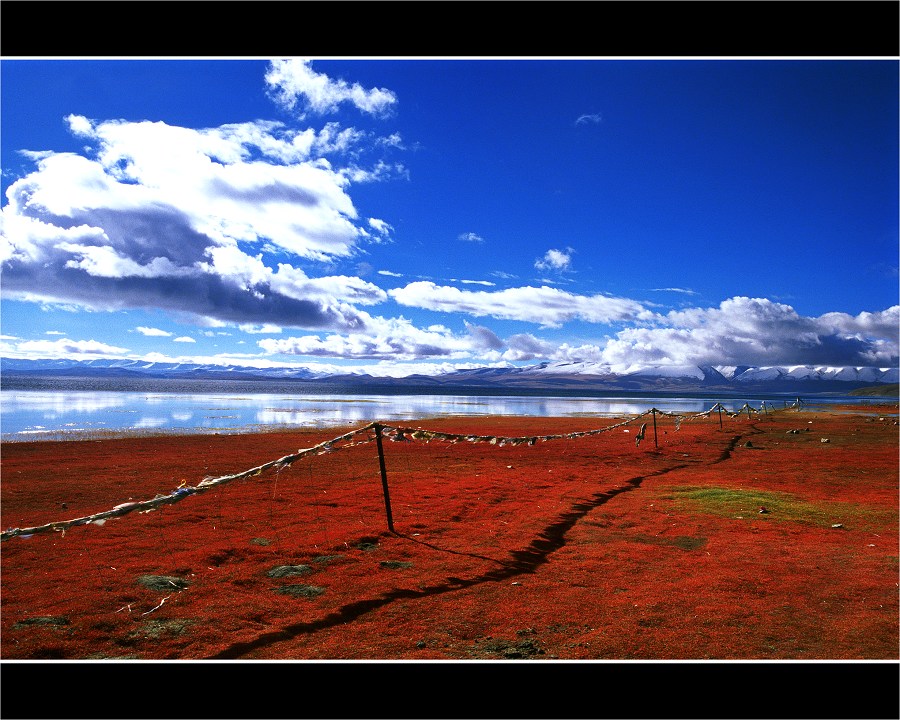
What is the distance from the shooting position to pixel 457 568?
8.00m

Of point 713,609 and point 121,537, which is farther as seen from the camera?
point 121,537

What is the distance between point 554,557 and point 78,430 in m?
36.3

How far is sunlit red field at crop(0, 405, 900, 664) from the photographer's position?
213 inches

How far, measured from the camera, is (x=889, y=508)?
12.5 m

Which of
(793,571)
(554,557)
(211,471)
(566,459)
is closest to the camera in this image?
(793,571)

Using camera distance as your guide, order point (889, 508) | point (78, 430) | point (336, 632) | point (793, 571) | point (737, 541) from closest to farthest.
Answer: point (336, 632), point (793, 571), point (737, 541), point (889, 508), point (78, 430)

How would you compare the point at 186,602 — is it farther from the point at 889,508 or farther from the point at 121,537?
the point at 889,508

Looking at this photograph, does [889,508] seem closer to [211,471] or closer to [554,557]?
[554,557]

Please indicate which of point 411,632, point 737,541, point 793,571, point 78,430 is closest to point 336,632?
point 411,632

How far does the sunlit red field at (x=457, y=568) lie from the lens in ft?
17.7

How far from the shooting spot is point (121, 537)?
9.66 meters
